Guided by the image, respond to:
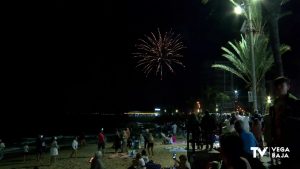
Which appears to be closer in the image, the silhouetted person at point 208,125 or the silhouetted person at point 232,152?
the silhouetted person at point 232,152

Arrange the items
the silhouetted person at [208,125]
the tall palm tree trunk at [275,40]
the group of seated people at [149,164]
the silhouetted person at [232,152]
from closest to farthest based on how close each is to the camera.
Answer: the silhouetted person at [232,152] < the group of seated people at [149,164] < the tall palm tree trunk at [275,40] < the silhouetted person at [208,125]

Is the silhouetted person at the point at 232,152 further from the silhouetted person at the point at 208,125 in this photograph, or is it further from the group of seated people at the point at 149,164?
the silhouetted person at the point at 208,125

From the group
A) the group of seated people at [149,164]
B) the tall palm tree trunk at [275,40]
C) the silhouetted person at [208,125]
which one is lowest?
the group of seated people at [149,164]

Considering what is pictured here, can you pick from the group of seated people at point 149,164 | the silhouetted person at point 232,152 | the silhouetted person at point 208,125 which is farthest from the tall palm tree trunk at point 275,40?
the silhouetted person at point 232,152

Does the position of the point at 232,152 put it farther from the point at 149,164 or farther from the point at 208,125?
the point at 149,164

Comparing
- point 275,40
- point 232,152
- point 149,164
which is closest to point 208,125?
point 149,164

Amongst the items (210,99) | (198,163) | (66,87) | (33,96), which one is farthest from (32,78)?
(198,163)

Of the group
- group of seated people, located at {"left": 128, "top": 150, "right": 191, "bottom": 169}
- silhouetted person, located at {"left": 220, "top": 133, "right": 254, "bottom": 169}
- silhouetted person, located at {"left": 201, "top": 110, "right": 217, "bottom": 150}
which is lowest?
group of seated people, located at {"left": 128, "top": 150, "right": 191, "bottom": 169}

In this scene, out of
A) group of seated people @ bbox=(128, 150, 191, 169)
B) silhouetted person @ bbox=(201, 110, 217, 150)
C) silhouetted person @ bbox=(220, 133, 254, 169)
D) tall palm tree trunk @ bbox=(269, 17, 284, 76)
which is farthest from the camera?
silhouetted person @ bbox=(201, 110, 217, 150)

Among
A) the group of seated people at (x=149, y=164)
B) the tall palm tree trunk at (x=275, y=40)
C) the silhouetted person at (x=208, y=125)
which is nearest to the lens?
the group of seated people at (x=149, y=164)

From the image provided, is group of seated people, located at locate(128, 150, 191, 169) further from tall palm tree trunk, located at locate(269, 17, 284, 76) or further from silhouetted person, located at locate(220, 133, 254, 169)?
silhouetted person, located at locate(220, 133, 254, 169)

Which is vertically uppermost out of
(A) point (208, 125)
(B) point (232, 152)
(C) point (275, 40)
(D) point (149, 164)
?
(C) point (275, 40)

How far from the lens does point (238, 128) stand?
691cm

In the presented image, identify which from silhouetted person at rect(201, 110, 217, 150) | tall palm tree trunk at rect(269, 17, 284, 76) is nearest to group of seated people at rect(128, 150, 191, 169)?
silhouetted person at rect(201, 110, 217, 150)
